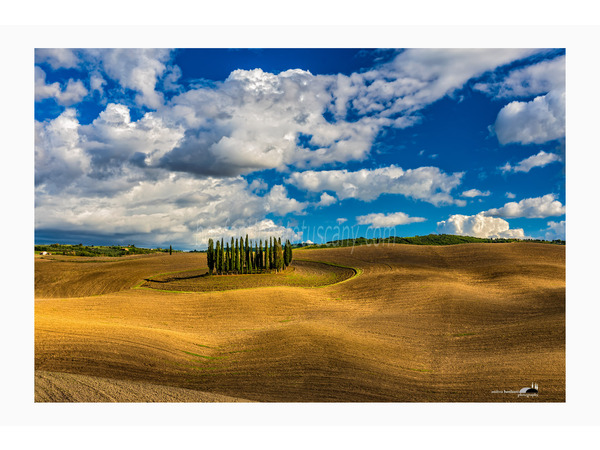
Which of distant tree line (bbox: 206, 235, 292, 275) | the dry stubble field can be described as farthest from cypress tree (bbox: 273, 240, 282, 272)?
the dry stubble field

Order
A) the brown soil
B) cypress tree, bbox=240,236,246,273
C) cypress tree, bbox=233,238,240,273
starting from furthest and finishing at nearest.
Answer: cypress tree, bbox=240,236,246,273 → cypress tree, bbox=233,238,240,273 → the brown soil

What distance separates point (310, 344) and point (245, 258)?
28.9 metres

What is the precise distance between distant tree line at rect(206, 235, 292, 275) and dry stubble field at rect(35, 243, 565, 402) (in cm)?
939

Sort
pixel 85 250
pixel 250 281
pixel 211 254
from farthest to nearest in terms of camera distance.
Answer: pixel 85 250
pixel 211 254
pixel 250 281

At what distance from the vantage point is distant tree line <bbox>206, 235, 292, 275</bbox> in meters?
41.5

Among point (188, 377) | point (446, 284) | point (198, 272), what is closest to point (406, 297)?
point (446, 284)

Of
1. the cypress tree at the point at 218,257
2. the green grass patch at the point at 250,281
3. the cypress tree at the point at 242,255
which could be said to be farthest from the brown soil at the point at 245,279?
the cypress tree at the point at 242,255

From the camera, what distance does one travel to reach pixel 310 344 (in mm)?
15172

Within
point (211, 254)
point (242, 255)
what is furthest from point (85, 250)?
point (242, 255)

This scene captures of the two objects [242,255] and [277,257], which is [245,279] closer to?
[242,255]

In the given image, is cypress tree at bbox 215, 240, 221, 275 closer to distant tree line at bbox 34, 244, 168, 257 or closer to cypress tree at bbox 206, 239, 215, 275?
cypress tree at bbox 206, 239, 215, 275

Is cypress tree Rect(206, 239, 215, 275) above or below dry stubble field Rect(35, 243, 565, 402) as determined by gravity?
above

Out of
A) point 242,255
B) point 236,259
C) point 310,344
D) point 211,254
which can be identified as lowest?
point 310,344

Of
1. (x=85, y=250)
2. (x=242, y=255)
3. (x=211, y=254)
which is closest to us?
(x=211, y=254)
